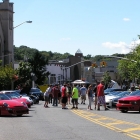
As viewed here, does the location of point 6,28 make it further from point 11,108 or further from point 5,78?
point 11,108

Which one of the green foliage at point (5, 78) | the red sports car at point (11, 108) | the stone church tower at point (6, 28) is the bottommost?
the red sports car at point (11, 108)

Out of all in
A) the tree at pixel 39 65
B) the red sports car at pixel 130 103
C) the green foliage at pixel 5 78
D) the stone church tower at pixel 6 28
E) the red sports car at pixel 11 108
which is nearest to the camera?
the red sports car at pixel 11 108

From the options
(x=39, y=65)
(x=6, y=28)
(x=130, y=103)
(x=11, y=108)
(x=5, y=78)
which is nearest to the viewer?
(x=11, y=108)

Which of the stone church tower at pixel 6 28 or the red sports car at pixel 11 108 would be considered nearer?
the red sports car at pixel 11 108

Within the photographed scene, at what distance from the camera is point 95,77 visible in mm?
152000

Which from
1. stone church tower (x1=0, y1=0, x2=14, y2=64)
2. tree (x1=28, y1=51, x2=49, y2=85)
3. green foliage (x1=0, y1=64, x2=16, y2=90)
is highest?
stone church tower (x1=0, y1=0, x2=14, y2=64)

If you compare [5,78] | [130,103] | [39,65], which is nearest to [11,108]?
[130,103]

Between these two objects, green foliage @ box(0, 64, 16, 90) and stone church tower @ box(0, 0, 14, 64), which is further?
stone church tower @ box(0, 0, 14, 64)

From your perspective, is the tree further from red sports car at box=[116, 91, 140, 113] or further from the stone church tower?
red sports car at box=[116, 91, 140, 113]

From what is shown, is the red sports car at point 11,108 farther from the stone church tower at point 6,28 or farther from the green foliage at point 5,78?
the stone church tower at point 6,28

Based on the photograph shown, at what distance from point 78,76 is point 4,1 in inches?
2396

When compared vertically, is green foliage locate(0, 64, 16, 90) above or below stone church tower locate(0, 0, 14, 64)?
below

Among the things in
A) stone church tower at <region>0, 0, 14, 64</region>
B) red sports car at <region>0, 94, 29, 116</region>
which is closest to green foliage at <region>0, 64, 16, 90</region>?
stone church tower at <region>0, 0, 14, 64</region>

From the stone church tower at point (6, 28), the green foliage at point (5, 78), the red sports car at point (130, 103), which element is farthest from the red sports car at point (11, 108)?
the stone church tower at point (6, 28)
